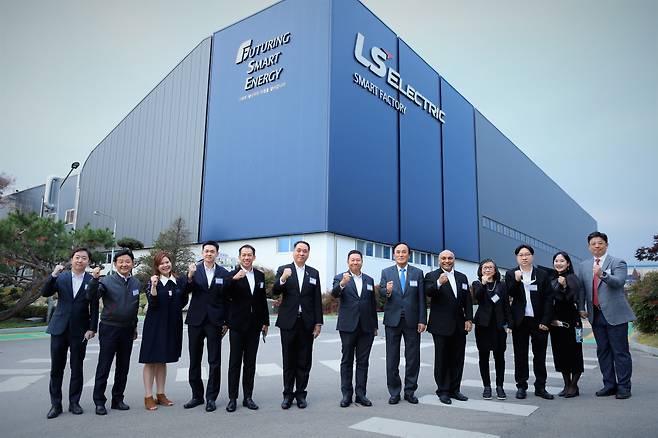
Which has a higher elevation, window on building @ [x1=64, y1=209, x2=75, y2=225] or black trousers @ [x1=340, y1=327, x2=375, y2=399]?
window on building @ [x1=64, y1=209, x2=75, y2=225]

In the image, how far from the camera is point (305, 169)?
86.0 feet

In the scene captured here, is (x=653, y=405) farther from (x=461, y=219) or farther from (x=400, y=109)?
(x=461, y=219)

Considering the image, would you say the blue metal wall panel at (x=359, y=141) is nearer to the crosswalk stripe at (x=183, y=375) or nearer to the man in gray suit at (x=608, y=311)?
A: the crosswalk stripe at (x=183, y=375)

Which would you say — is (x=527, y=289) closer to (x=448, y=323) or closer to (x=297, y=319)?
(x=448, y=323)

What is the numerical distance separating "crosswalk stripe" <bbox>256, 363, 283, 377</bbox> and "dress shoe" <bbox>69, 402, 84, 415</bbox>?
117 inches

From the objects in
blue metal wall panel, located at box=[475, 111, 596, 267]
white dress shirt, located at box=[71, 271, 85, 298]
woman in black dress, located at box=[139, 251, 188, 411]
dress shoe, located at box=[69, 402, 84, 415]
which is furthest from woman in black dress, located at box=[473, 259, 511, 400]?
blue metal wall panel, located at box=[475, 111, 596, 267]

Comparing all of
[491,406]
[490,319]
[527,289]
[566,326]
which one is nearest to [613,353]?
[566,326]

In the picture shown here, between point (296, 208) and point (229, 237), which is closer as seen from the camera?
point (296, 208)

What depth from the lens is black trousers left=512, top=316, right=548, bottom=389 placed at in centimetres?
584

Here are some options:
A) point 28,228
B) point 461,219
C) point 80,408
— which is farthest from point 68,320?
point 461,219

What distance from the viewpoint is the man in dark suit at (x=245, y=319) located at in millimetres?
5449

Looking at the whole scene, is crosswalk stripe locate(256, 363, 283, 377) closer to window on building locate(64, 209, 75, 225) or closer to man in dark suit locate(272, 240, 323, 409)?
man in dark suit locate(272, 240, 323, 409)

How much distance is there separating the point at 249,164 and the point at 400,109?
11053 mm

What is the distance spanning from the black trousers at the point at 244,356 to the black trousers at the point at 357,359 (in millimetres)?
1067
